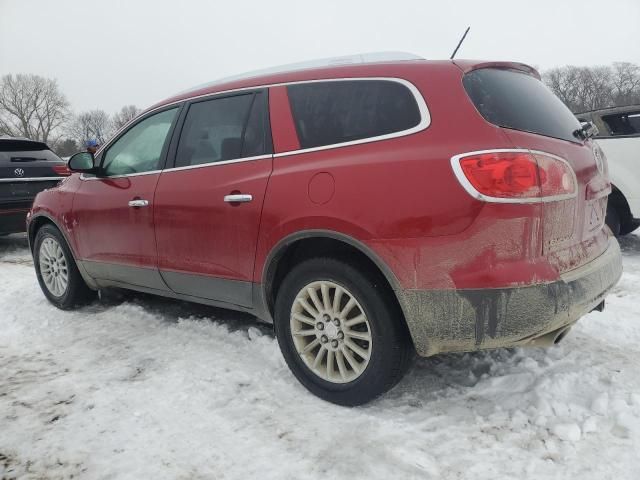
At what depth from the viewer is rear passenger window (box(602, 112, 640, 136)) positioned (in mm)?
5984

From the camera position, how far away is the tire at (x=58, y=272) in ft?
14.1

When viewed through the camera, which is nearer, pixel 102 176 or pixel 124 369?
pixel 124 369

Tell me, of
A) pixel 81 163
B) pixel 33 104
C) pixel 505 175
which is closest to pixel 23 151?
pixel 81 163

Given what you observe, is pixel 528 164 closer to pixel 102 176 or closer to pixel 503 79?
pixel 503 79

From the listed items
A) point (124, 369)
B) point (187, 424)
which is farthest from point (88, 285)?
point (187, 424)

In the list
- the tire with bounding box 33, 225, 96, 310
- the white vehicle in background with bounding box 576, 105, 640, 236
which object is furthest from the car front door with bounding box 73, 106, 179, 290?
the white vehicle in background with bounding box 576, 105, 640, 236

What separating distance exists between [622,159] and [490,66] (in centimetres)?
415

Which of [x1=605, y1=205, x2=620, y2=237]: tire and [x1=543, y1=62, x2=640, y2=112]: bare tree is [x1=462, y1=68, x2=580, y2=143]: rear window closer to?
[x1=605, y1=205, x2=620, y2=237]: tire

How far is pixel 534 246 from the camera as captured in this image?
2100mm

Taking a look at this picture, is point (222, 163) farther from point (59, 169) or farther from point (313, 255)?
point (59, 169)

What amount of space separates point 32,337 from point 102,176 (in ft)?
4.32

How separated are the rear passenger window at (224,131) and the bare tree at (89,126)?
284 ft

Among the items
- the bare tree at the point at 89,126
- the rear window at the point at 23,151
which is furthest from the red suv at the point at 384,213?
the bare tree at the point at 89,126

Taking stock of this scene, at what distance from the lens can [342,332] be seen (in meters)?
2.51
